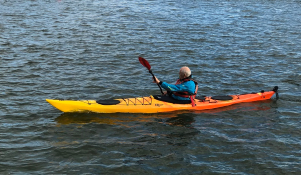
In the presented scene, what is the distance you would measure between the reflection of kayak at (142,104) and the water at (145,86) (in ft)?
0.50

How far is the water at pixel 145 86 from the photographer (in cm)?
610

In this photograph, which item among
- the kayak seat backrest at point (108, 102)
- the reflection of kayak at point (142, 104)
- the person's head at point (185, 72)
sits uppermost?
the person's head at point (185, 72)

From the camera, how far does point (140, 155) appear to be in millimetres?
6215

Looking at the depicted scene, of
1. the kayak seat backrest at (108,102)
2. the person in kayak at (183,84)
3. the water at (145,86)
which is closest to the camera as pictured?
the water at (145,86)

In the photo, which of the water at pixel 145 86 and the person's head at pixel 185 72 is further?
Result: the person's head at pixel 185 72

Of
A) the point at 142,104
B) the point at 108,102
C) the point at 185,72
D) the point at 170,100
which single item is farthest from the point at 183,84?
the point at 108,102

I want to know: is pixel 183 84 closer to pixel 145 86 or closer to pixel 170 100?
pixel 170 100

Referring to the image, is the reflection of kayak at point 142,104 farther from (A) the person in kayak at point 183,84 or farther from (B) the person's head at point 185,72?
(B) the person's head at point 185,72

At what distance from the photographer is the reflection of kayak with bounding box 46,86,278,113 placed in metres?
7.54

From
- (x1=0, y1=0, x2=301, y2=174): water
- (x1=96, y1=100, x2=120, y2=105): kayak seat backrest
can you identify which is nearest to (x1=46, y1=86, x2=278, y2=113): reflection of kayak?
(x1=96, y1=100, x2=120, y2=105): kayak seat backrest

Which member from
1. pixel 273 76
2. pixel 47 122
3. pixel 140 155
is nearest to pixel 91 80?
pixel 47 122

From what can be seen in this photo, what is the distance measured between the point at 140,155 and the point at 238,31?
10.8 meters

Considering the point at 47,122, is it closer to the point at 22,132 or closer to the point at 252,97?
the point at 22,132

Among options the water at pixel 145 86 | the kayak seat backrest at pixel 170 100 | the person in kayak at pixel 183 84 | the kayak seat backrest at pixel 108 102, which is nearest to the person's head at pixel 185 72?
the person in kayak at pixel 183 84
